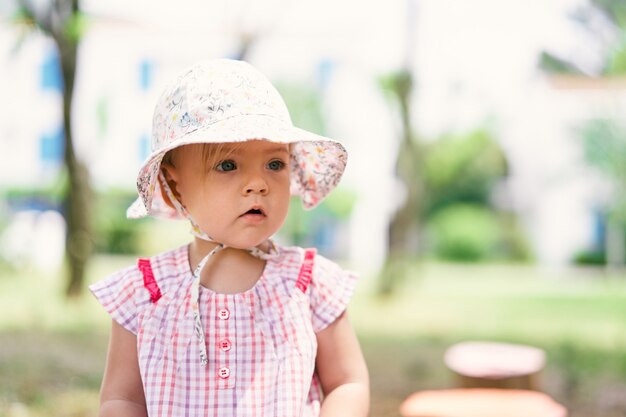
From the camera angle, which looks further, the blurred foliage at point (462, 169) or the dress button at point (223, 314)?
the blurred foliage at point (462, 169)

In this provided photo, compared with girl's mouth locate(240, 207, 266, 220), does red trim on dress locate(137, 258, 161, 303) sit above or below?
below

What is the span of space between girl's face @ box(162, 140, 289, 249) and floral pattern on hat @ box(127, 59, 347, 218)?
0.20 ft

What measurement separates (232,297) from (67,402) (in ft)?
13.9

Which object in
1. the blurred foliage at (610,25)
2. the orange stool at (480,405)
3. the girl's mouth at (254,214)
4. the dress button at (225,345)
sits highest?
the blurred foliage at (610,25)

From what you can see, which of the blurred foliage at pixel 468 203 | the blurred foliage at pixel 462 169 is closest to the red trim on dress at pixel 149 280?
the blurred foliage at pixel 468 203

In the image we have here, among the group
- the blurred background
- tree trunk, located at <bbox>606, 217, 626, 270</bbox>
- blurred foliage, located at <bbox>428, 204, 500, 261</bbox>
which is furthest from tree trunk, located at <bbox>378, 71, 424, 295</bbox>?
tree trunk, located at <bbox>606, 217, 626, 270</bbox>

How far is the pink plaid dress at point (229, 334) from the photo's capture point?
6.45 ft

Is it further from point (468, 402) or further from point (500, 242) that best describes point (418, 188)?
point (500, 242)

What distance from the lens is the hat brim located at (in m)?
1.91

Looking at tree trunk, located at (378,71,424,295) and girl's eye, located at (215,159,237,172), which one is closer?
girl's eye, located at (215,159,237,172)

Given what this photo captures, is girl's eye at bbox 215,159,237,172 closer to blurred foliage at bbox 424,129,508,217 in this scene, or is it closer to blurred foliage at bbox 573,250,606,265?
blurred foliage at bbox 573,250,606,265

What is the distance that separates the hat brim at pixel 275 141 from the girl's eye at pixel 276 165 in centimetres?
8

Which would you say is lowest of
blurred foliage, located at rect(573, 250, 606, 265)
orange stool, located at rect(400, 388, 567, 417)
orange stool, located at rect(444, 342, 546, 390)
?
blurred foliage, located at rect(573, 250, 606, 265)

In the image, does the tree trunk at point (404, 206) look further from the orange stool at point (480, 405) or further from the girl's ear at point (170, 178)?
the girl's ear at point (170, 178)
